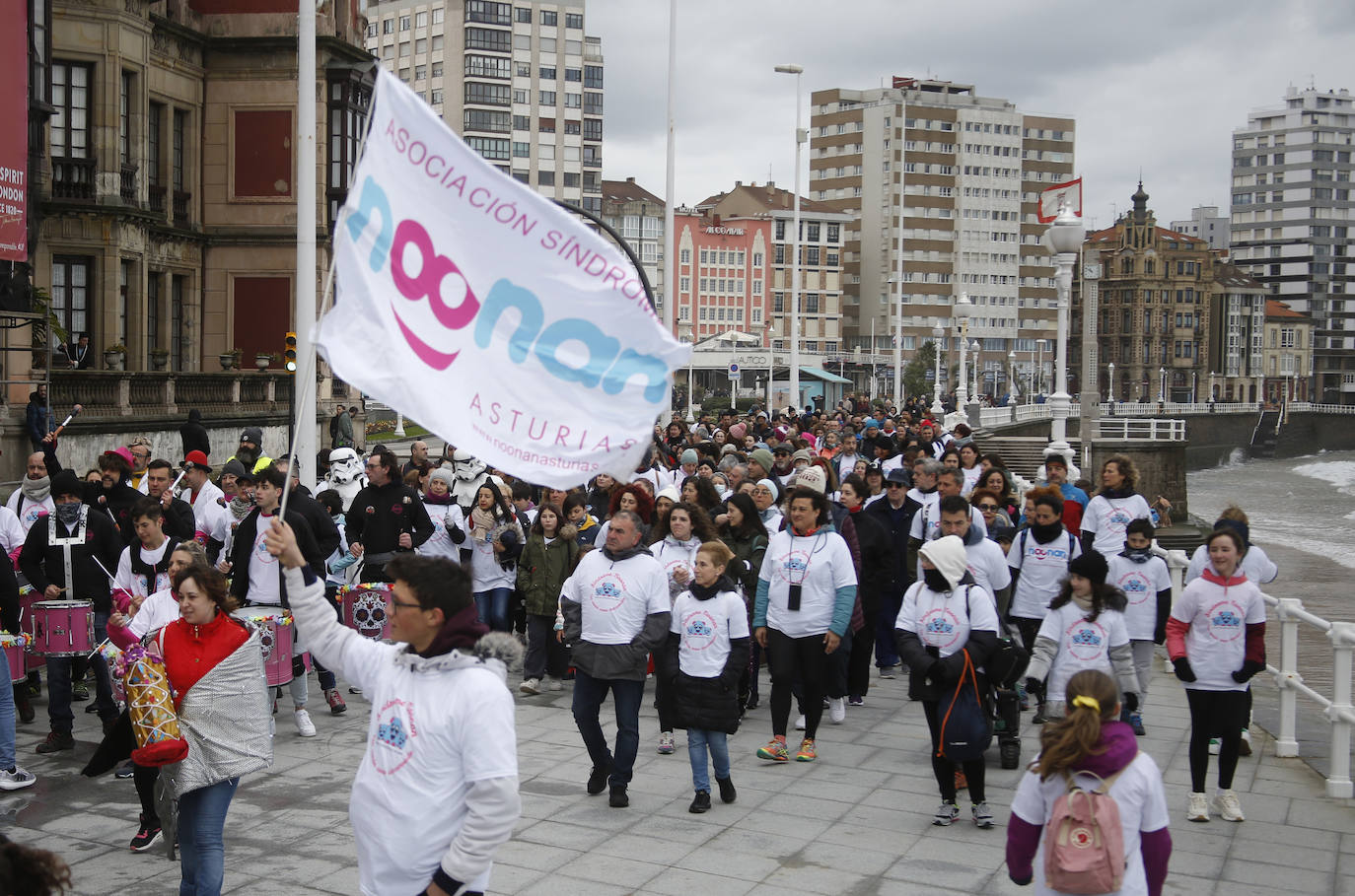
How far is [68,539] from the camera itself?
32.5ft

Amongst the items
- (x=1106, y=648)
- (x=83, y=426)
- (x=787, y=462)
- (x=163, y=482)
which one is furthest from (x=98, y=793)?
(x=83, y=426)

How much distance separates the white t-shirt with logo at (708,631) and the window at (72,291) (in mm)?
25152

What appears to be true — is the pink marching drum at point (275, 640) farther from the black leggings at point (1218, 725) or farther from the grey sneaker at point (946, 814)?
the black leggings at point (1218, 725)

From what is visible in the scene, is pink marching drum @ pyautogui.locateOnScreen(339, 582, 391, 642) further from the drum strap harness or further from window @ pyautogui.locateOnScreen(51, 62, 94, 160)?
window @ pyautogui.locateOnScreen(51, 62, 94, 160)

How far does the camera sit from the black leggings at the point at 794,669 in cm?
934

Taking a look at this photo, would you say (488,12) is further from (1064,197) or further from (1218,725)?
(1218,725)

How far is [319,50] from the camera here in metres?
35.0

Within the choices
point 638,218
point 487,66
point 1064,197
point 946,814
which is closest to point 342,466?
point 946,814

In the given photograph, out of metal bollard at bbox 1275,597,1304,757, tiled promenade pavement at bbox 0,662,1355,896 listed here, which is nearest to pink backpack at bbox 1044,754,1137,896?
tiled promenade pavement at bbox 0,662,1355,896

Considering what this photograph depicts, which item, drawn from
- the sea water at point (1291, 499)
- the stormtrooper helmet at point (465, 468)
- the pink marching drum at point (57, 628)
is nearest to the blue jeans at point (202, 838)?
the pink marching drum at point (57, 628)

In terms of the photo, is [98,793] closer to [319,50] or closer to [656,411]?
[656,411]

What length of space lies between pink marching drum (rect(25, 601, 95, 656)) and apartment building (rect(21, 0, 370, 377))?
70.3ft

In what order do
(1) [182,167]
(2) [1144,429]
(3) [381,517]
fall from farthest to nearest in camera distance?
(2) [1144,429] → (1) [182,167] → (3) [381,517]

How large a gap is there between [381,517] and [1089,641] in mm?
5940
